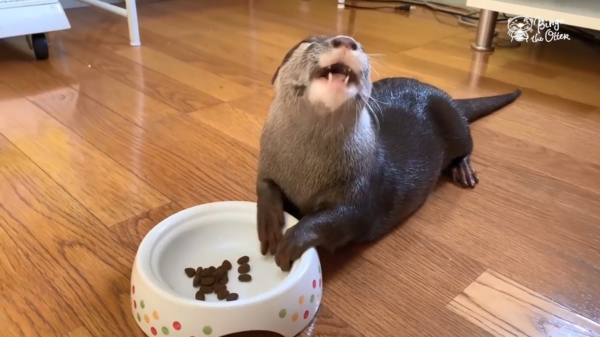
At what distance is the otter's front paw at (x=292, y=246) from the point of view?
83cm

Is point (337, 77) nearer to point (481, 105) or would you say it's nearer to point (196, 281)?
point (196, 281)

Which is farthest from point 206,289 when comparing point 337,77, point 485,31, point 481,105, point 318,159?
point 485,31

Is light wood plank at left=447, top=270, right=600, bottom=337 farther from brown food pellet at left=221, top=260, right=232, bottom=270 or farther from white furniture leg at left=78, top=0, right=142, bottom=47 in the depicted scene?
white furniture leg at left=78, top=0, right=142, bottom=47

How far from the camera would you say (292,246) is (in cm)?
83

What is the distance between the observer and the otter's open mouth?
2.63 ft

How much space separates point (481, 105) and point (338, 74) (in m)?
0.83

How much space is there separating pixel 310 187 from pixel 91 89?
39.3 inches

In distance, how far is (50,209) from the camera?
1077 mm

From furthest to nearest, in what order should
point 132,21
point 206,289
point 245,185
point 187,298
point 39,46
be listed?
point 132,21
point 39,46
point 245,185
point 206,289
point 187,298

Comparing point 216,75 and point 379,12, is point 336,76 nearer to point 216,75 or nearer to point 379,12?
point 216,75

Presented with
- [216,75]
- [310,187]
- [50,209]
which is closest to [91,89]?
[216,75]

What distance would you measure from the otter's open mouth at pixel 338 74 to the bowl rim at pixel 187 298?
24 centimetres

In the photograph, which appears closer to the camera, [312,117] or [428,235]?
[312,117]

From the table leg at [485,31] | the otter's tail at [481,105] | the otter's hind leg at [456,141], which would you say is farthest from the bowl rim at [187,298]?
the table leg at [485,31]
